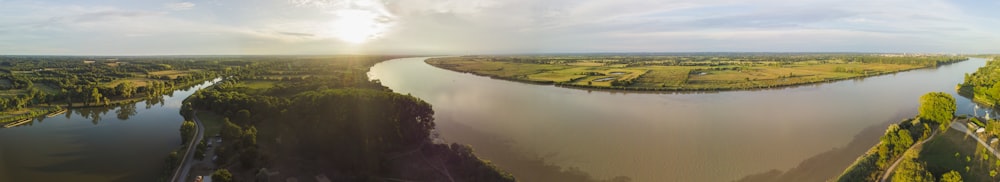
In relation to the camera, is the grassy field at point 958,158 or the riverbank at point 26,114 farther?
the riverbank at point 26,114

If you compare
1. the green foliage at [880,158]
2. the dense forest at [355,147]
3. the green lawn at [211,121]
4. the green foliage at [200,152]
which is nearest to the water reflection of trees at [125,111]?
the green lawn at [211,121]

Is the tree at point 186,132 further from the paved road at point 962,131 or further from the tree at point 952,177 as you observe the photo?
the tree at point 952,177

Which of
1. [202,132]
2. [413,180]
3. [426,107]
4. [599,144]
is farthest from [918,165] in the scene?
[202,132]

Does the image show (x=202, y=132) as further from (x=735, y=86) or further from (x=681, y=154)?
(x=735, y=86)

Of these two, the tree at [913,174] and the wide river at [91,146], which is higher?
the tree at [913,174]

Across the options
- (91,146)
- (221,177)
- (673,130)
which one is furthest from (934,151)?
(91,146)
